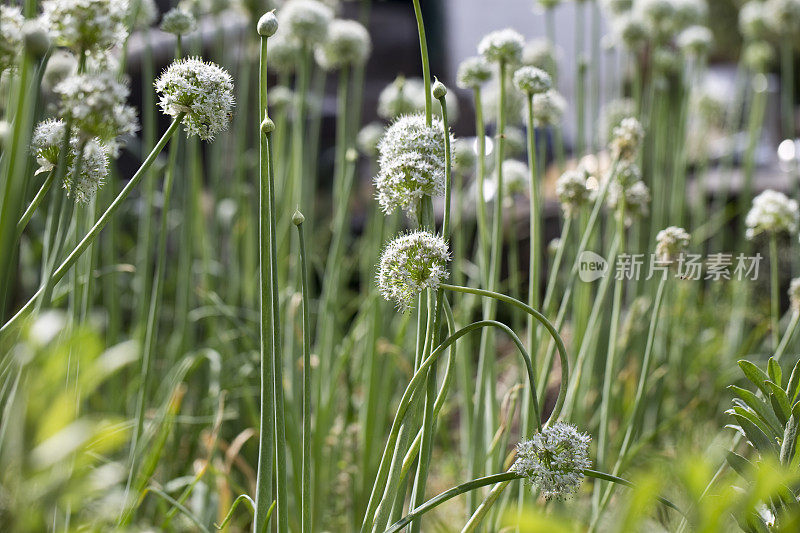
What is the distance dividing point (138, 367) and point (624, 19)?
129 centimetres


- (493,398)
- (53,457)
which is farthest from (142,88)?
(53,457)

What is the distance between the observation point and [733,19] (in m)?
7.13

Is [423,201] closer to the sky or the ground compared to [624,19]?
closer to the ground

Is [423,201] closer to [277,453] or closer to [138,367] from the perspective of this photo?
[277,453]

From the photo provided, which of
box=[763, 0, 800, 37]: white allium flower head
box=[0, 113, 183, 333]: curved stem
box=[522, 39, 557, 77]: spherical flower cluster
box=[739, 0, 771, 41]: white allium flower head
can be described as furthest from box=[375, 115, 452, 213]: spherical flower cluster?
box=[739, 0, 771, 41]: white allium flower head

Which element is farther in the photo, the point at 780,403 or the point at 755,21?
the point at 755,21

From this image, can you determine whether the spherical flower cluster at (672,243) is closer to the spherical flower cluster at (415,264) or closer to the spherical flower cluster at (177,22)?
the spherical flower cluster at (415,264)

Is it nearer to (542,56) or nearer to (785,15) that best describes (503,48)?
(542,56)

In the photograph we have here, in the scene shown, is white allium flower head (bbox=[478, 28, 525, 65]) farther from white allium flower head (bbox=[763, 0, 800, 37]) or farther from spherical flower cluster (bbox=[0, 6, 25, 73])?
white allium flower head (bbox=[763, 0, 800, 37])

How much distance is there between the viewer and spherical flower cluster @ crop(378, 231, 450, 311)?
56 cm

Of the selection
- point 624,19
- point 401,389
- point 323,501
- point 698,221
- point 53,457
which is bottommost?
point 323,501

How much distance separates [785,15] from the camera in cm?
176

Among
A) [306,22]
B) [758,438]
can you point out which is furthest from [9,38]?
[306,22]

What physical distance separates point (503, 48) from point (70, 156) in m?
0.56
